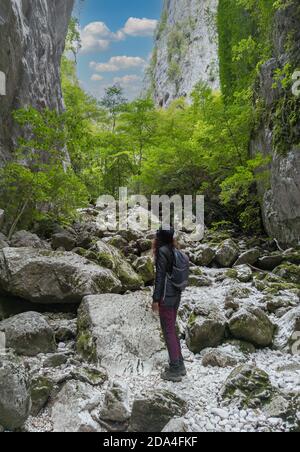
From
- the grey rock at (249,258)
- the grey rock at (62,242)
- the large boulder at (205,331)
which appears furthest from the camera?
the grey rock at (249,258)

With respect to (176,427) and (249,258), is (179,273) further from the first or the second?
(249,258)

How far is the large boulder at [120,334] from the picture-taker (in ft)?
15.3

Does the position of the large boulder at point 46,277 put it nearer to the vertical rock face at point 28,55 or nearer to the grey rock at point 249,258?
the vertical rock face at point 28,55

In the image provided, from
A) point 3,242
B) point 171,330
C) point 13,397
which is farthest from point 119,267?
point 13,397

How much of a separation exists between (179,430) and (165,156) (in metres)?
12.6

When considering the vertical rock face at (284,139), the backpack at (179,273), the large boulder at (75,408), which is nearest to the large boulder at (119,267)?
the backpack at (179,273)

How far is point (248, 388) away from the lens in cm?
388

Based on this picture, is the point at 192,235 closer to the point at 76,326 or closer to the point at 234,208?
the point at 234,208

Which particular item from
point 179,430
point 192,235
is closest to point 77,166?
point 192,235

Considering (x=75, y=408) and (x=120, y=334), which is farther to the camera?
(x=120, y=334)

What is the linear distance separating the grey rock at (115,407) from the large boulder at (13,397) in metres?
0.81

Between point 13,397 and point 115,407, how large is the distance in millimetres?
1056

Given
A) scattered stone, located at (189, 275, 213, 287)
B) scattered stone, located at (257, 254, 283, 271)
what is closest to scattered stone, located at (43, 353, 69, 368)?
scattered stone, located at (189, 275, 213, 287)
